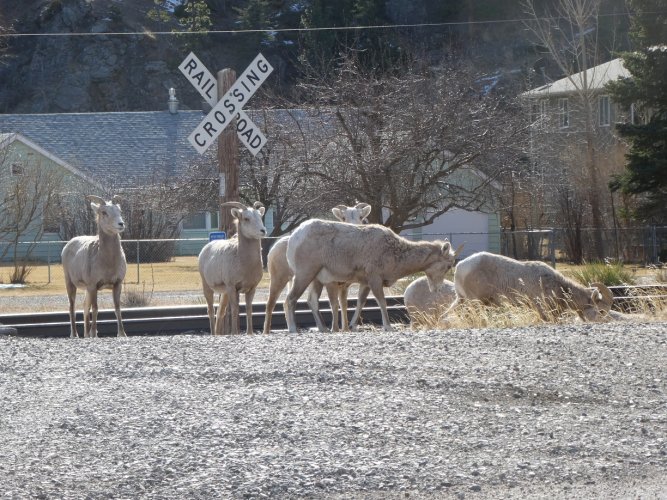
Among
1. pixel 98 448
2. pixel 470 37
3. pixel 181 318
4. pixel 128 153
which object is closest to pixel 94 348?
pixel 98 448

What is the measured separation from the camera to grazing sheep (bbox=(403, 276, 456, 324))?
17.7 meters

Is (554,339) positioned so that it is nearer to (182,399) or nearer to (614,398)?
(614,398)

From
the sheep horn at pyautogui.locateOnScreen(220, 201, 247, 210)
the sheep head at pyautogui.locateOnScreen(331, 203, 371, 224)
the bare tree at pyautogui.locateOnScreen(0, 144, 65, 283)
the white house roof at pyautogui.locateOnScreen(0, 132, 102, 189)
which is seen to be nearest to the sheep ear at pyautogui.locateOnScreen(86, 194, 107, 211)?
the sheep horn at pyautogui.locateOnScreen(220, 201, 247, 210)

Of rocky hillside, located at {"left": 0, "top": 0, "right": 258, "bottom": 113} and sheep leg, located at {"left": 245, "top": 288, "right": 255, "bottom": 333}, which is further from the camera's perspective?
rocky hillside, located at {"left": 0, "top": 0, "right": 258, "bottom": 113}

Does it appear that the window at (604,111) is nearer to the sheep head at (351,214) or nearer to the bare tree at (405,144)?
the bare tree at (405,144)

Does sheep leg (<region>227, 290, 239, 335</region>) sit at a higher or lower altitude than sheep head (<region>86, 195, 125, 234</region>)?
lower

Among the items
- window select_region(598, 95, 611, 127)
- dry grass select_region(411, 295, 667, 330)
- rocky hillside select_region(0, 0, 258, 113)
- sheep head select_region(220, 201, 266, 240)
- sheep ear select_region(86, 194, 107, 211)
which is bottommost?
dry grass select_region(411, 295, 667, 330)

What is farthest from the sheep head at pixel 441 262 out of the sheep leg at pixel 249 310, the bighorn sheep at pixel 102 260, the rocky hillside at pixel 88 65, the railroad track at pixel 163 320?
the rocky hillside at pixel 88 65

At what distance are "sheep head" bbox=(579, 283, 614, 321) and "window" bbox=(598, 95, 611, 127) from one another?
4620cm

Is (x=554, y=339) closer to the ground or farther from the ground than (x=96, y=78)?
closer to the ground

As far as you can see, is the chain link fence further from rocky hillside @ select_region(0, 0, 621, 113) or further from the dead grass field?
rocky hillside @ select_region(0, 0, 621, 113)

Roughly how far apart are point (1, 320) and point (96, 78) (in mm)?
72053

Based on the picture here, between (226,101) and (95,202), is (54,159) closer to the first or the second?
(95,202)

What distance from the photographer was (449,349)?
34.9ft
